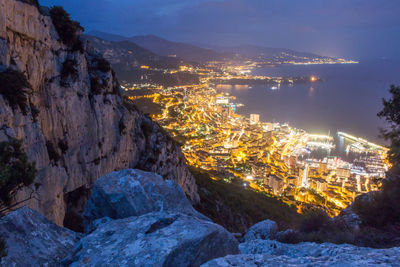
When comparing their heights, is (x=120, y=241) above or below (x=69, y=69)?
below

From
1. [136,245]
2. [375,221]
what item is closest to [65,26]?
[136,245]

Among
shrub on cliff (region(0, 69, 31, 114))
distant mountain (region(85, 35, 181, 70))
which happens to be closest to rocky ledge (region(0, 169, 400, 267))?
shrub on cliff (region(0, 69, 31, 114))

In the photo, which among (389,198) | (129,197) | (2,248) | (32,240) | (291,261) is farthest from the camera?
(389,198)

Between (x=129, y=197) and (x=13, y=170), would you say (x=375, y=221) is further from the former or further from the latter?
(x=13, y=170)

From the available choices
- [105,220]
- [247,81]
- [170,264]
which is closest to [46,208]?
[105,220]

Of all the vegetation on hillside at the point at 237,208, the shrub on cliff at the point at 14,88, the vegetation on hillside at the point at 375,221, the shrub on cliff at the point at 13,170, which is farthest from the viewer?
the vegetation on hillside at the point at 237,208

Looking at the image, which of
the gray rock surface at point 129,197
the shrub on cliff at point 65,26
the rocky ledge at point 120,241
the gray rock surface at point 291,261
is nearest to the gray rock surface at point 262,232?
the gray rock surface at point 129,197

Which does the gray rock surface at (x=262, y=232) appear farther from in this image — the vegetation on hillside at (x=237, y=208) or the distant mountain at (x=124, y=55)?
the distant mountain at (x=124, y=55)

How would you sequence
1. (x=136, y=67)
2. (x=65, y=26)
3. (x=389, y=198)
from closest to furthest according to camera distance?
(x=389, y=198) < (x=65, y=26) < (x=136, y=67)
